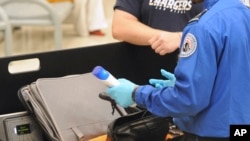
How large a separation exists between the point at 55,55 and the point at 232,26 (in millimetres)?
683

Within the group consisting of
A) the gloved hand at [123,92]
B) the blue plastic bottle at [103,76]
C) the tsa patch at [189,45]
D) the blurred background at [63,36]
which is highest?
the tsa patch at [189,45]

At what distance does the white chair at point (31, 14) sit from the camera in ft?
8.77

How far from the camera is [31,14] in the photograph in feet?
9.02

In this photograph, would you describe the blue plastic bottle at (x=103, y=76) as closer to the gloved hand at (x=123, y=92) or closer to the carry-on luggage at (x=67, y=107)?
the gloved hand at (x=123, y=92)

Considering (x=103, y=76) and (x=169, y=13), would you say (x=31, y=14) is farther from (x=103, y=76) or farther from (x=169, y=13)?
(x=103, y=76)

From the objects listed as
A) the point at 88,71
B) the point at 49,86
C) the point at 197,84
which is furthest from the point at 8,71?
the point at 197,84

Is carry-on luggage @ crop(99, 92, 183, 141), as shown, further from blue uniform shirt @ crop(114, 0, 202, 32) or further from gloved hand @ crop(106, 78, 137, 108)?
blue uniform shirt @ crop(114, 0, 202, 32)

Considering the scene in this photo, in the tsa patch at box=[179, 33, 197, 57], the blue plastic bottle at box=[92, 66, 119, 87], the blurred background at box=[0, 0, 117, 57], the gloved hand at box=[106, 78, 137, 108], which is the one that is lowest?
the blurred background at box=[0, 0, 117, 57]

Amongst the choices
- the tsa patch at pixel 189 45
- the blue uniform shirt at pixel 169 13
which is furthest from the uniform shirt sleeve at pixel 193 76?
the blue uniform shirt at pixel 169 13

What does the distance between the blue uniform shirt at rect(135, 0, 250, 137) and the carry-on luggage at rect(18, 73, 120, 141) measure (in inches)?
14.3

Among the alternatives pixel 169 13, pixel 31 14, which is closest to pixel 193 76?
pixel 169 13

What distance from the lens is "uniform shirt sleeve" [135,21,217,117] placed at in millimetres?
906

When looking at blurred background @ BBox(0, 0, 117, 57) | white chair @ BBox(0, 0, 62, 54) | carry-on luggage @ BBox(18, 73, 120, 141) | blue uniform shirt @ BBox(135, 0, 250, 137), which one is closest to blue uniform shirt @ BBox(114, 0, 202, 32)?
carry-on luggage @ BBox(18, 73, 120, 141)

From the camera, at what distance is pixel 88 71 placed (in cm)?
151
